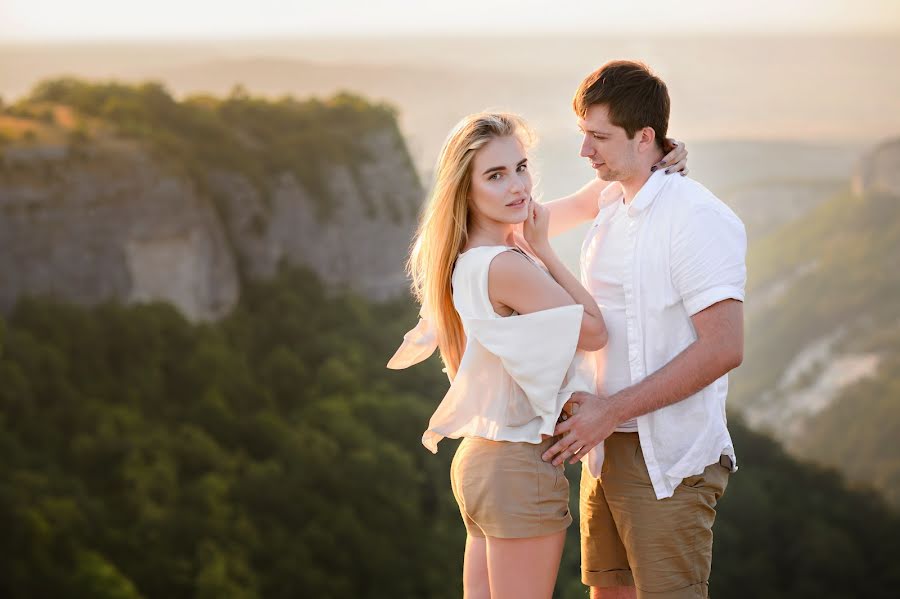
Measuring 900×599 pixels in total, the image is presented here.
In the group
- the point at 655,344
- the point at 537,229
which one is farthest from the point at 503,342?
the point at 655,344

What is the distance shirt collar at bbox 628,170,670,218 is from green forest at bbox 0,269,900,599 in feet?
78.3

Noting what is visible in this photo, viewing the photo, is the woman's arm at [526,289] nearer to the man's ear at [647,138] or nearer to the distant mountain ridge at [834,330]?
the man's ear at [647,138]

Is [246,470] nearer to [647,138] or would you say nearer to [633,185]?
[633,185]

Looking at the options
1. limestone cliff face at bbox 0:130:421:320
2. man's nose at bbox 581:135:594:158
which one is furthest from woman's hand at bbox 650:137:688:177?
limestone cliff face at bbox 0:130:421:320

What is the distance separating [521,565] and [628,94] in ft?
5.95

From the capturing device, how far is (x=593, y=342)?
3984 millimetres

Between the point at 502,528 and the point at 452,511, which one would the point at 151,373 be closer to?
the point at 452,511

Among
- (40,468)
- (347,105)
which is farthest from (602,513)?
(347,105)

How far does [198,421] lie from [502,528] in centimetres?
3016

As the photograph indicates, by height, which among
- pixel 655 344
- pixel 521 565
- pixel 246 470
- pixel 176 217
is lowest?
pixel 246 470

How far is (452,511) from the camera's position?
3466cm

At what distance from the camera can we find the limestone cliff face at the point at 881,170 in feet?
290

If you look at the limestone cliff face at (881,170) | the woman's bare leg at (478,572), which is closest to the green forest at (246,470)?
the woman's bare leg at (478,572)

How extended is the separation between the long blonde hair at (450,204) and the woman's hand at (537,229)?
0.79 feet
